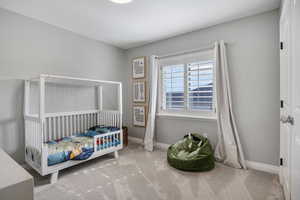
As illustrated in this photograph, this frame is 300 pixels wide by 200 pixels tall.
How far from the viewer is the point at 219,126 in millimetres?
2439

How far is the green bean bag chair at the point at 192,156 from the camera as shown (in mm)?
2186

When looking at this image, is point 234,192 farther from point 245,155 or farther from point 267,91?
point 267,91

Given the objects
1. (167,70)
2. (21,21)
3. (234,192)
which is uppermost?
(21,21)

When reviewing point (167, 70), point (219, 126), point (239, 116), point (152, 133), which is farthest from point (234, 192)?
point (167, 70)

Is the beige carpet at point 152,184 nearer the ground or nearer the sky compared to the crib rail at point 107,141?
nearer the ground

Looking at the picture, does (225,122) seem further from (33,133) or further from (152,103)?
(33,133)

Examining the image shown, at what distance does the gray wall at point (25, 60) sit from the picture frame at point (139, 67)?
995 mm

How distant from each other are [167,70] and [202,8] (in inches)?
52.9

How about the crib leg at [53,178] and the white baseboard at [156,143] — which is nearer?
the crib leg at [53,178]

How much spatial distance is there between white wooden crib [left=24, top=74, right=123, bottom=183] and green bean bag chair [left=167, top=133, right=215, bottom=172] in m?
1.02

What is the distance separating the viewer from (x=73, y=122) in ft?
9.36

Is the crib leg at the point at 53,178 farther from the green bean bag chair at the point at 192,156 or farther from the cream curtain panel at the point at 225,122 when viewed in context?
the cream curtain panel at the point at 225,122

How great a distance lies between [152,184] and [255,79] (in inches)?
80.8

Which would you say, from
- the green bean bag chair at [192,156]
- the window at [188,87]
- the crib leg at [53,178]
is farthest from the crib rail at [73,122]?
the green bean bag chair at [192,156]
